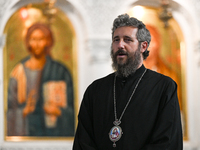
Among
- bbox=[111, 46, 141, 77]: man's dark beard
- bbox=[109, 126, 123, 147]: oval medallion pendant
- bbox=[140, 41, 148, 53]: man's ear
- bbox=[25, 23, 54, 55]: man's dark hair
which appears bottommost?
bbox=[109, 126, 123, 147]: oval medallion pendant

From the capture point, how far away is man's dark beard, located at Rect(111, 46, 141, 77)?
Result: 2842mm

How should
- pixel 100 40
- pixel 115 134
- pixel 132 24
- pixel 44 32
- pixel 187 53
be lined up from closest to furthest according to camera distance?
pixel 115 134 → pixel 132 24 → pixel 100 40 → pixel 44 32 → pixel 187 53

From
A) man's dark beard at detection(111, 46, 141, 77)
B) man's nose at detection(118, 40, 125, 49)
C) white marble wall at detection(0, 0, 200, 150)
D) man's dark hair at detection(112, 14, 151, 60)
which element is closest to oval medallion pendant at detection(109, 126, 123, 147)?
man's dark beard at detection(111, 46, 141, 77)

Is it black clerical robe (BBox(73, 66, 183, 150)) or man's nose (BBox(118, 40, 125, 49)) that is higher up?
man's nose (BBox(118, 40, 125, 49))

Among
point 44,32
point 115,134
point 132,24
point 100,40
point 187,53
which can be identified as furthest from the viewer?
point 187,53

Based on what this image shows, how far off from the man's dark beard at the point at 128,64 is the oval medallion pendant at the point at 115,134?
44 cm

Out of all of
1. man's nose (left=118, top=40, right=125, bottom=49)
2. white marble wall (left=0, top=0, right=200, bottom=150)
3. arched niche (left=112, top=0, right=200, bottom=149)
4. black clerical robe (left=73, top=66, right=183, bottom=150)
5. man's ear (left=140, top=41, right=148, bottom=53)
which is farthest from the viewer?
arched niche (left=112, top=0, right=200, bottom=149)

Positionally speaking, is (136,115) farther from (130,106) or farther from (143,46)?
(143,46)

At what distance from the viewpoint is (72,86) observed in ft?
20.6

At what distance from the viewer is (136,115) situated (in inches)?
109

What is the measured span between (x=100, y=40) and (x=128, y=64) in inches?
125

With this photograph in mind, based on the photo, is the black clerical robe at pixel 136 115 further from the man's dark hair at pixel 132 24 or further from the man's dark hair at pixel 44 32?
the man's dark hair at pixel 44 32

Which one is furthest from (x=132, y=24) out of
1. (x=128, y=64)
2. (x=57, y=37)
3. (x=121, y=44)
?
(x=57, y=37)

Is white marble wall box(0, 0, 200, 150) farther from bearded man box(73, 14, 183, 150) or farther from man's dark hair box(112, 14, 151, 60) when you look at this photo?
man's dark hair box(112, 14, 151, 60)
